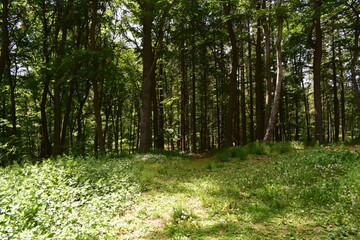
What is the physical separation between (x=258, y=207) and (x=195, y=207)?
5.20 feet

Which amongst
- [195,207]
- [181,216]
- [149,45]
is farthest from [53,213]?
[149,45]

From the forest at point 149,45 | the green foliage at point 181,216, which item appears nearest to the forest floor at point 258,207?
the green foliage at point 181,216

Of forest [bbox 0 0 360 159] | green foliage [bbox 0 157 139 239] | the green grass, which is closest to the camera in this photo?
green foliage [bbox 0 157 139 239]

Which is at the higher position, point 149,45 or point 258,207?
point 149,45

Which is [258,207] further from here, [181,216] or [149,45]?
[149,45]

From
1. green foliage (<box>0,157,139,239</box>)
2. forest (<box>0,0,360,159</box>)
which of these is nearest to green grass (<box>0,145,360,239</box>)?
green foliage (<box>0,157,139,239</box>)

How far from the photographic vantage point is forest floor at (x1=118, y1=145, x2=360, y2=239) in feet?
14.6

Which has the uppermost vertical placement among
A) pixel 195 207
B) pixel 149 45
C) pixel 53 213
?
pixel 149 45

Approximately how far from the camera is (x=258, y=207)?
5.58 meters

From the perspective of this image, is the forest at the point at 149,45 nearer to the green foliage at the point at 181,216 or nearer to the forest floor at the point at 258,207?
the forest floor at the point at 258,207

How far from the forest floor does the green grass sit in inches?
0.7

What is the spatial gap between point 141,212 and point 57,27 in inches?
796

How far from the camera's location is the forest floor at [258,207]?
4.46 m

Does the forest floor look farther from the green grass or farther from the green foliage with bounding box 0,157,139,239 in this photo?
the green foliage with bounding box 0,157,139,239
